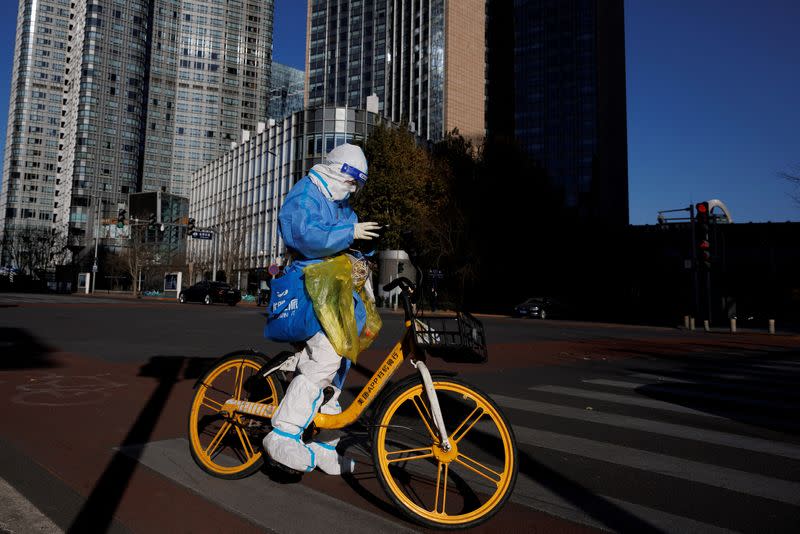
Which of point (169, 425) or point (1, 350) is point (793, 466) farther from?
point (1, 350)

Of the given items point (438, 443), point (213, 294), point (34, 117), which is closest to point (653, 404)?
point (438, 443)

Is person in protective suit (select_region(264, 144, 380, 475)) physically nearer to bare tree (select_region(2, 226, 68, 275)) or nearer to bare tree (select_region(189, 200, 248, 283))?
bare tree (select_region(189, 200, 248, 283))

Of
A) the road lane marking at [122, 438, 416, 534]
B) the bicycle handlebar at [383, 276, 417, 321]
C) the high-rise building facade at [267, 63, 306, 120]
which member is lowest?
the road lane marking at [122, 438, 416, 534]

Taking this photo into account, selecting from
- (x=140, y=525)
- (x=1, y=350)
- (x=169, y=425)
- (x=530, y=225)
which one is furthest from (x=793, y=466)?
(x=530, y=225)

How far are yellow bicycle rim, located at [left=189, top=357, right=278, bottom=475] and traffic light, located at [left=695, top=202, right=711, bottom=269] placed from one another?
66.2 ft

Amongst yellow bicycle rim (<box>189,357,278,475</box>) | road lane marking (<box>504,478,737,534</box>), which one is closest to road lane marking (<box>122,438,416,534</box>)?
yellow bicycle rim (<box>189,357,278,475</box>)

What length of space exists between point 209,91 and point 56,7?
40810mm

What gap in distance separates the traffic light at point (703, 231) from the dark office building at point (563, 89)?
268 ft

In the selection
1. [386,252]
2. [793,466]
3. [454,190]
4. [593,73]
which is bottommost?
[793,466]

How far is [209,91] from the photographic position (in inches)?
4820

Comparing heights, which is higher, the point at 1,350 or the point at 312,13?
the point at 312,13

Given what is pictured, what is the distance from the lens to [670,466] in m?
3.62

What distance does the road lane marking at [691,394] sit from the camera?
582 cm

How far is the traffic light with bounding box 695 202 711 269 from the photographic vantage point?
782 inches
